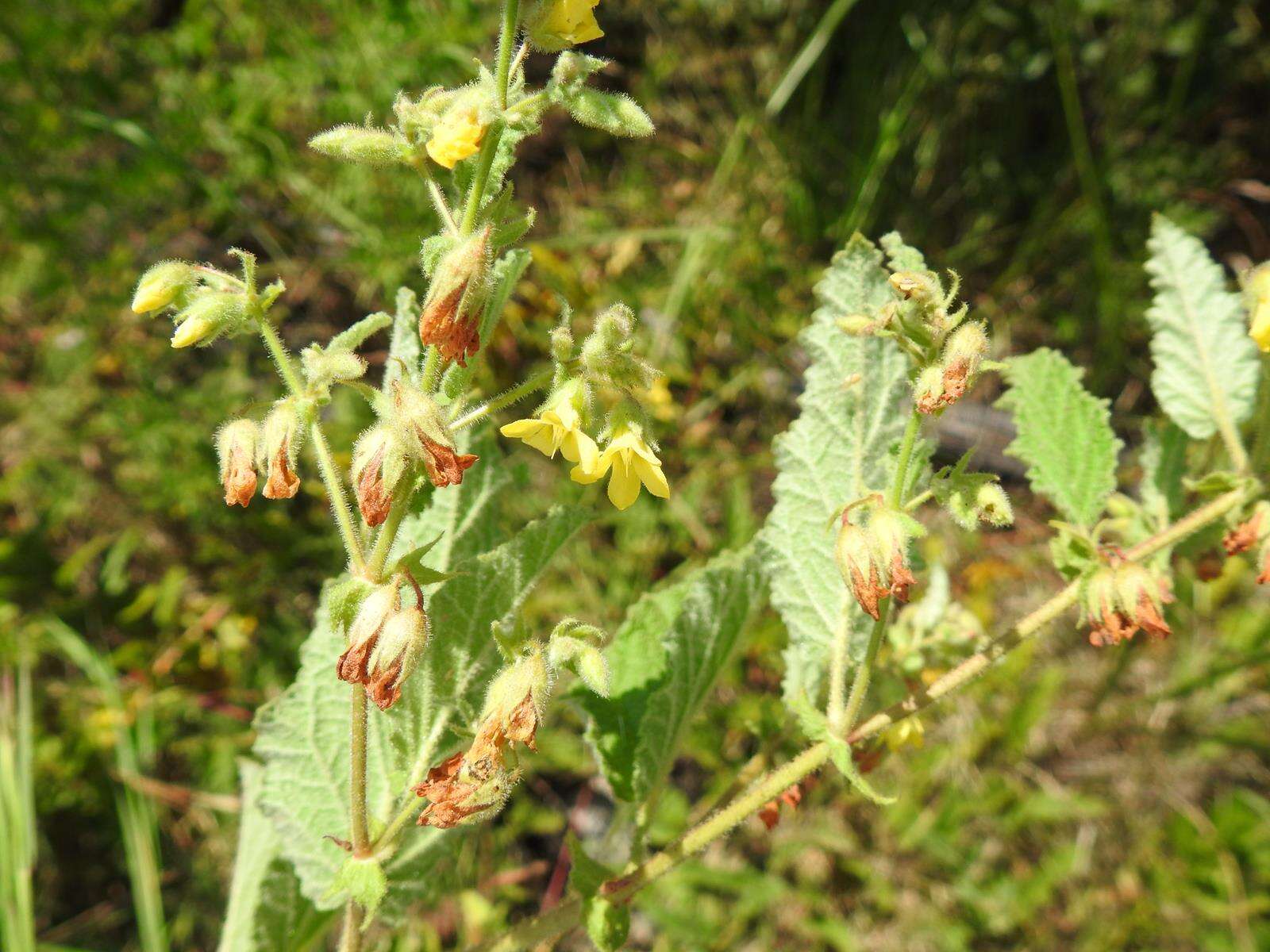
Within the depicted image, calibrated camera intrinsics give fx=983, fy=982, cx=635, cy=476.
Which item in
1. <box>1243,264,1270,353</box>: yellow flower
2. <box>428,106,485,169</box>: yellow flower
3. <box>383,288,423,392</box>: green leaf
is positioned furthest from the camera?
<box>383,288,423,392</box>: green leaf

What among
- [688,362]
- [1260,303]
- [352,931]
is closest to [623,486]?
[352,931]

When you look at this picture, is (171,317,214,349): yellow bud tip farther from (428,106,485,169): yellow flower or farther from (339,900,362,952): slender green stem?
(339,900,362,952): slender green stem

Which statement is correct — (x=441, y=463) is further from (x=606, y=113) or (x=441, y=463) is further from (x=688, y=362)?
(x=688, y=362)

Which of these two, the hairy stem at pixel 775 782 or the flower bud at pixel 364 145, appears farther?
the hairy stem at pixel 775 782

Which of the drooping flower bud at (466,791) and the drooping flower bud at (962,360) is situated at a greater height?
the drooping flower bud at (962,360)

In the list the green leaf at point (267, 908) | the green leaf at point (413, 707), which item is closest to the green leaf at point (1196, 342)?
the green leaf at point (413, 707)

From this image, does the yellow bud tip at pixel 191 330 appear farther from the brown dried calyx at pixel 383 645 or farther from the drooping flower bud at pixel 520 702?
the drooping flower bud at pixel 520 702

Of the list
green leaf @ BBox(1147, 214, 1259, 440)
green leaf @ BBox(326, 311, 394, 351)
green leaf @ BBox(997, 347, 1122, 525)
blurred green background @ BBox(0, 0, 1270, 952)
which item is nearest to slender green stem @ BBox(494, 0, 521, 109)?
green leaf @ BBox(326, 311, 394, 351)
